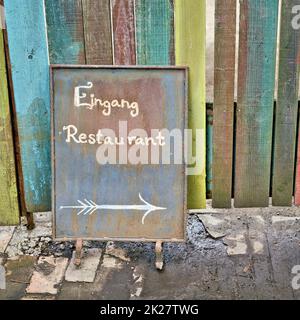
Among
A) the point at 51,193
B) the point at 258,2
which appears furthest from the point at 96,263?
the point at 258,2

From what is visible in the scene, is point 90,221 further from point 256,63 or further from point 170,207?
point 256,63

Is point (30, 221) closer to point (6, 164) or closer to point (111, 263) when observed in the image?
point (6, 164)

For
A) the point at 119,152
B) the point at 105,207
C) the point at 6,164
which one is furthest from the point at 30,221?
the point at 119,152

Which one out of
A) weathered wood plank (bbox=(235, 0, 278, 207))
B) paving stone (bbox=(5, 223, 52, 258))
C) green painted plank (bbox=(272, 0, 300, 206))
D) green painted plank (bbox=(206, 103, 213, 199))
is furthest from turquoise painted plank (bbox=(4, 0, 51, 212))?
green painted plank (bbox=(272, 0, 300, 206))

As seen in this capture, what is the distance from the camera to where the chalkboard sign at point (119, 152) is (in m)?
3.54

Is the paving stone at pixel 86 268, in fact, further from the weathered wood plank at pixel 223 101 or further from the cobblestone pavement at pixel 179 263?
the weathered wood plank at pixel 223 101

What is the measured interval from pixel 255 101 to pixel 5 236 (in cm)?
199

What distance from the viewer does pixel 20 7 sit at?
3.47m

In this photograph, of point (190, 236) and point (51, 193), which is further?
point (190, 236)

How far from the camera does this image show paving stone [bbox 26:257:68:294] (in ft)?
11.9

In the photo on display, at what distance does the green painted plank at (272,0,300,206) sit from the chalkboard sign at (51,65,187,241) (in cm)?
64

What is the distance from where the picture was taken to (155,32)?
3.52 metres

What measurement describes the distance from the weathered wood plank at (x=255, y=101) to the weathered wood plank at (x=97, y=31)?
0.82 metres
